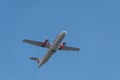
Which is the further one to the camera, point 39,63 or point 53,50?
point 39,63

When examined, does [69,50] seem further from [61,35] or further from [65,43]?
[61,35]

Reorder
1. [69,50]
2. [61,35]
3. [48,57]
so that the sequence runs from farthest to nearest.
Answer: [69,50]
[48,57]
[61,35]

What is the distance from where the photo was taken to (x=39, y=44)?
617 feet

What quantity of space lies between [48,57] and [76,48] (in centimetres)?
1669

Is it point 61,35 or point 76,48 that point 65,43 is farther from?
point 61,35

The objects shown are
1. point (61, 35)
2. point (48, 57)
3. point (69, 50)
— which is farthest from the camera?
point (69, 50)

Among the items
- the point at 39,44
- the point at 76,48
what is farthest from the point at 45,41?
the point at 76,48

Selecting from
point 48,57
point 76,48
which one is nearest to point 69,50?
point 76,48

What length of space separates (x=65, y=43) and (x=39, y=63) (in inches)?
571

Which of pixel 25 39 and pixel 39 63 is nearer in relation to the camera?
pixel 25 39

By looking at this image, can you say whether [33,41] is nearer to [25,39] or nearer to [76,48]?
[25,39]

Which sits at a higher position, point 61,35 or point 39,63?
point 61,35

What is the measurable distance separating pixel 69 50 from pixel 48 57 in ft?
48.9

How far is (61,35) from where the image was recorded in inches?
6826
